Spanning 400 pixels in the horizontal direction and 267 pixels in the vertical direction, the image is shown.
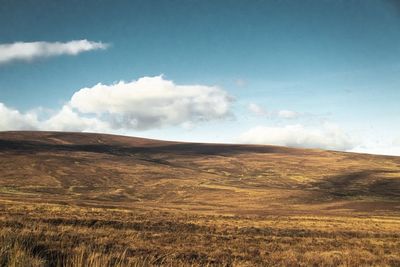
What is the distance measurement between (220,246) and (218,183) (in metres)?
111

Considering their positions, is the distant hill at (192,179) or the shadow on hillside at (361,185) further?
the shadow on hillside at (361,185)

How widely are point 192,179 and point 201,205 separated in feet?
154

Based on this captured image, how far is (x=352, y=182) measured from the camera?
477 ft

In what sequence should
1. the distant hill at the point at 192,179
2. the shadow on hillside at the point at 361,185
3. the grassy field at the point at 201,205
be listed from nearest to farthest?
the grassy field at the point at 201,205 → the distant hill at the point at 192,179 → the shadow on hillside at the point at 361,185

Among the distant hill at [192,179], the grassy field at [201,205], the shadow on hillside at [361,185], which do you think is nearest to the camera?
the grassy field at [201,205]

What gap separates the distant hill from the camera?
93519mm

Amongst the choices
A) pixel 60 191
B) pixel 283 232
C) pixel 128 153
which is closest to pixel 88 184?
pixel 60 191

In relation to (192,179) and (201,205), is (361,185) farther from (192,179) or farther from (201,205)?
(201,205)

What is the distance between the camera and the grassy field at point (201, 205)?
21000 mm

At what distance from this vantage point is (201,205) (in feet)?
292

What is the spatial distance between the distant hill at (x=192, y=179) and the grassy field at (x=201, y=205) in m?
0.37

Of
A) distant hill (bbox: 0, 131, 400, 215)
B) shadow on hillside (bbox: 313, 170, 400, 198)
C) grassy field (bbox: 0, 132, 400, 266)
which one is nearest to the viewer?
grassy field (bbox: 0, 132, 400, 266)

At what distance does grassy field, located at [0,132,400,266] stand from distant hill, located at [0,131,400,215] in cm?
37

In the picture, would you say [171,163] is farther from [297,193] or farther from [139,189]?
[297,193]
